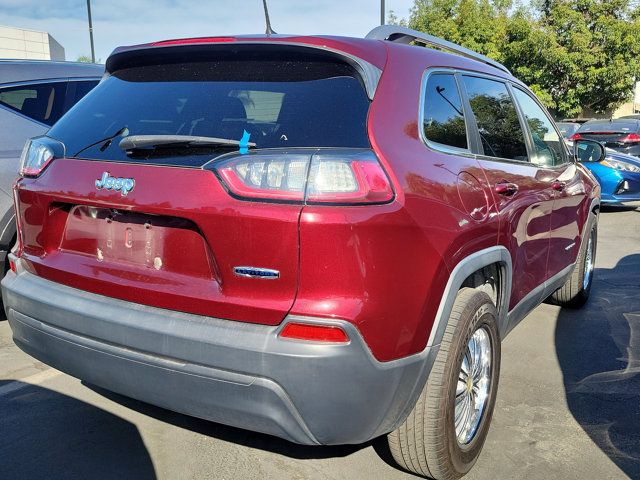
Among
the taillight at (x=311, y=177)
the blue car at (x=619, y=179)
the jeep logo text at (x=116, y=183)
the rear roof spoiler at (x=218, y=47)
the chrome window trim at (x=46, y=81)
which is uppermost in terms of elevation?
the rear roof spoiler at (x=218, y=47)

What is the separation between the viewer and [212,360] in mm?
2125

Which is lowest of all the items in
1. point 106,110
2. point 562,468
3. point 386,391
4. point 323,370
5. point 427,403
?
point 562,468

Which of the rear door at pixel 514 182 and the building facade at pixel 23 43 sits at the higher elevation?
the building facade at pixel 23 43

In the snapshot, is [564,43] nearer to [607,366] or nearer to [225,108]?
[607,366]

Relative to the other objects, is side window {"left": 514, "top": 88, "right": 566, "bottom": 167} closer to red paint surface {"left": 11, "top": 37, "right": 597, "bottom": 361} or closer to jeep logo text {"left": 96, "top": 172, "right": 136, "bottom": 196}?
red paint surface {"left": 11, "top": 37, "right": 597, "bottom": 361}

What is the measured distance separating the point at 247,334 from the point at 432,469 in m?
1.04

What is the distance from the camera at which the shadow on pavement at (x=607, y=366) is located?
316 centimetres

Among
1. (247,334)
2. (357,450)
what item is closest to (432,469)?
(357,450)

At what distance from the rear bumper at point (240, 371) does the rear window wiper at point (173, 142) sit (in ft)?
1.95

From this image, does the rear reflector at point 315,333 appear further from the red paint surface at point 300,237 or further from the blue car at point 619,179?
the blue car at point 619,179

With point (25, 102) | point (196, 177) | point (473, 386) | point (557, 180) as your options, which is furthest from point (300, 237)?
point (25, 102)

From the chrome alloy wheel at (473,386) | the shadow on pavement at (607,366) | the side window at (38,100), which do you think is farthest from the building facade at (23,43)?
the chrome alloy wheel at (473,386)

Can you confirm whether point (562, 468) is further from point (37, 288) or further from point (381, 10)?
point (381, 10)

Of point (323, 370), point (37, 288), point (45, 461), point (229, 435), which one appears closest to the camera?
point (323, 370)
